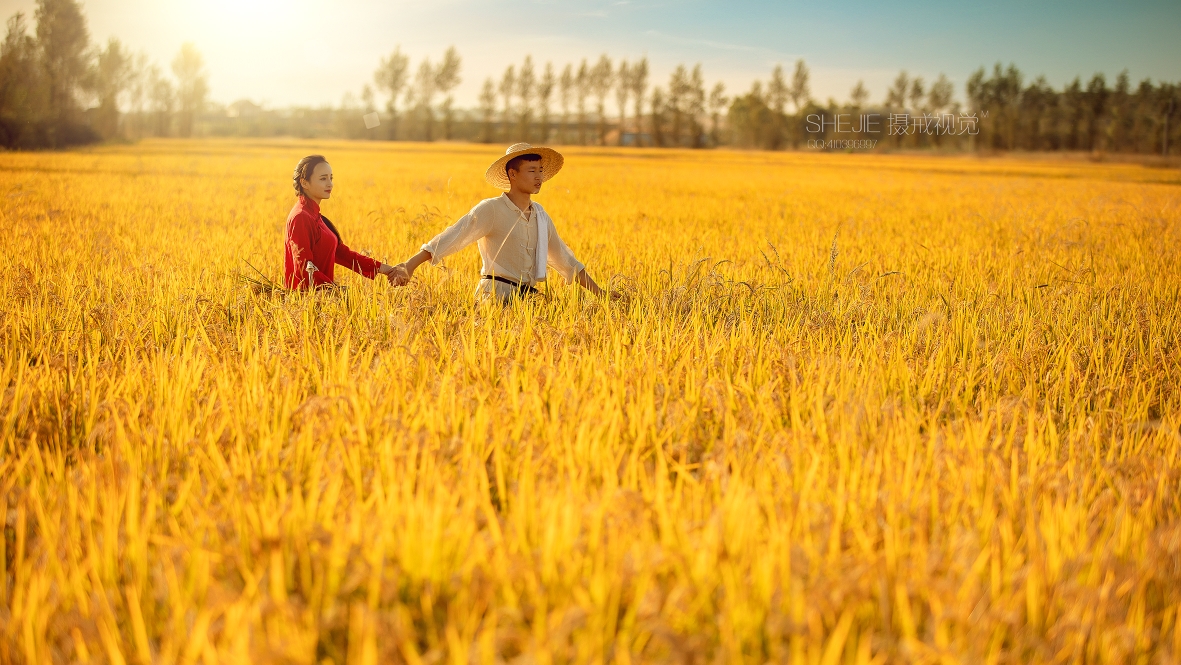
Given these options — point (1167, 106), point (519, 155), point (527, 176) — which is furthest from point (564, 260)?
point (1167, 106)

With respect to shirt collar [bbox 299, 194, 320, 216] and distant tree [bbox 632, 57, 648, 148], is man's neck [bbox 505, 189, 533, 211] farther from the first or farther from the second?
distant tree [bbox 632, 57, 648, 148]

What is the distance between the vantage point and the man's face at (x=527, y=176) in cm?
385

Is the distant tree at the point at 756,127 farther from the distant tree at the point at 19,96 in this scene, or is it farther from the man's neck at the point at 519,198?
the man's neck at the point at 519,198

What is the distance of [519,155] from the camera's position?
3.86 m

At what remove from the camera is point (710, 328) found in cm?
338

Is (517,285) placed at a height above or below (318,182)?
below

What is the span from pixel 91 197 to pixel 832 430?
11.3 m

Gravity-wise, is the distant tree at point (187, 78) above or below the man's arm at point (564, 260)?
above

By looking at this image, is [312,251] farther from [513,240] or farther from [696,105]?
[696,105]

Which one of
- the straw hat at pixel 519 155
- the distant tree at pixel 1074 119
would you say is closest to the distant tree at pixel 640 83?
the distant tree at pixel 1074 119

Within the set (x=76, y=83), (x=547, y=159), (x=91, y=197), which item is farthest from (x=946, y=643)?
(x=76, y=83)

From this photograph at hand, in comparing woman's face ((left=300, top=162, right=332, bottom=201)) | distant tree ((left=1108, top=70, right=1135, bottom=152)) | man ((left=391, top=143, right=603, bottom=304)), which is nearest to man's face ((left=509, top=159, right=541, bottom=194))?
man ((left=391, top=143, right=603, bottom=304))

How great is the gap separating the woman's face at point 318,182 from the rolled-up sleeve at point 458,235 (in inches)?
28.9

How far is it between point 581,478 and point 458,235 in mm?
2382
